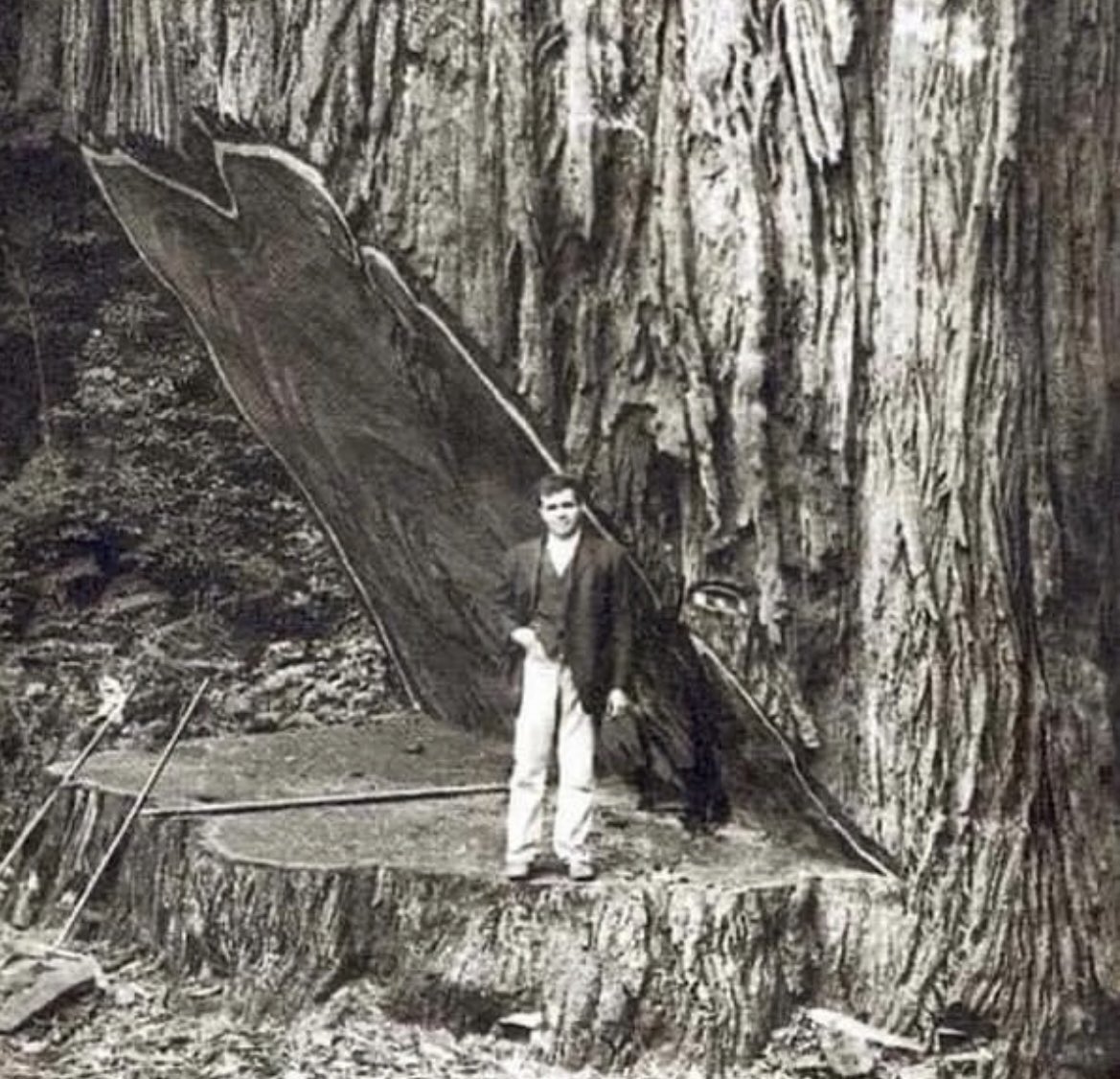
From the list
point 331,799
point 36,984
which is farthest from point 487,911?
point 36,984

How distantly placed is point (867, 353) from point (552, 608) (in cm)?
53

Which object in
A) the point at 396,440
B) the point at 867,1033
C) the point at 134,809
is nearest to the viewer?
the point at 867,1033

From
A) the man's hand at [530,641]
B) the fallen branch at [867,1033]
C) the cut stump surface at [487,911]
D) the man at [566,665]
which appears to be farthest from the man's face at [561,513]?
the fallen branch at [867,1033]

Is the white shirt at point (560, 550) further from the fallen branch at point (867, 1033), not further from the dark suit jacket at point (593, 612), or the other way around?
the fallen branch at point (867, 1033)

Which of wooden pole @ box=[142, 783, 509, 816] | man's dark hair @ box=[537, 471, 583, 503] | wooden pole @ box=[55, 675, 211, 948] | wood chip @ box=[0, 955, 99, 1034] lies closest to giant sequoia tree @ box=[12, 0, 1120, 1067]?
man's dark hair @ box=[537, 471, 583, 503]

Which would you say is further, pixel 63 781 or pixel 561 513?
pixel 63 781

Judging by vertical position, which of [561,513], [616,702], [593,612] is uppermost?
[561,513]

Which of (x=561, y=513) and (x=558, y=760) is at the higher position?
(x=561, y=513)

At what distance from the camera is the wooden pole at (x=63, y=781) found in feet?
10.5

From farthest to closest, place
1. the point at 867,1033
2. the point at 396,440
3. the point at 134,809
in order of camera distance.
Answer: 1. the point at 396,440
2. the point at 134,809
3. the point at 867,1033

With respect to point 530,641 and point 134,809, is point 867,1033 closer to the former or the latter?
point 530,641

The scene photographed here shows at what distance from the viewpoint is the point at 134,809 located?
10.4 feet

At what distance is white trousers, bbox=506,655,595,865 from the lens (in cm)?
306

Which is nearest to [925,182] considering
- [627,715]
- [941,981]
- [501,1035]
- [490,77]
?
[490,77]
